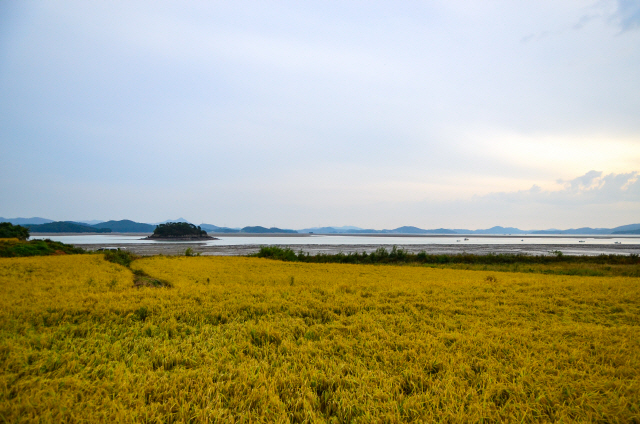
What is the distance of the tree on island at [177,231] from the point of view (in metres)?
94.5

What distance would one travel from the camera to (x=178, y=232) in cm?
9606

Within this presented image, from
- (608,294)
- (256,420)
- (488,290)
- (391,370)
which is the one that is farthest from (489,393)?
(608,294)

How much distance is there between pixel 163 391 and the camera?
3.15m

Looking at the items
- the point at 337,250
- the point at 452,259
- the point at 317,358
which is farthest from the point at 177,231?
the point at 317,358

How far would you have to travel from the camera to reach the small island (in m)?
94.1

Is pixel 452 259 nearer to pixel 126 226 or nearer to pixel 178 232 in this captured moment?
pixel 178 232

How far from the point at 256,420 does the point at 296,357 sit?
51.0 inches

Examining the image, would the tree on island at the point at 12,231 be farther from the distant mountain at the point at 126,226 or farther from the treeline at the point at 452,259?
the distant mountain at the point at 126,226

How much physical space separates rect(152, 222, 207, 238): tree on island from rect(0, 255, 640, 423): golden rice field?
98234mm

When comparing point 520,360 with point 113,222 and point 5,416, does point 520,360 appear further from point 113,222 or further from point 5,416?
point 113,222

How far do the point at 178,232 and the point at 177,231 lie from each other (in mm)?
476

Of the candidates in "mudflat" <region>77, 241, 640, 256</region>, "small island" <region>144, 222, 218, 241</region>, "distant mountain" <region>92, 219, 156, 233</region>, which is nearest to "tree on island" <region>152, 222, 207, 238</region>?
"small island" <region>144, 222, 218, 241</region>

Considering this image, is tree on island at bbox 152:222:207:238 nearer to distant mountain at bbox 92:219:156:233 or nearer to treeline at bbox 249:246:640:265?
treeline at bbox 249:246:640:265

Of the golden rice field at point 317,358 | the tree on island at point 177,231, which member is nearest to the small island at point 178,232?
the tree on island at point 177,231
